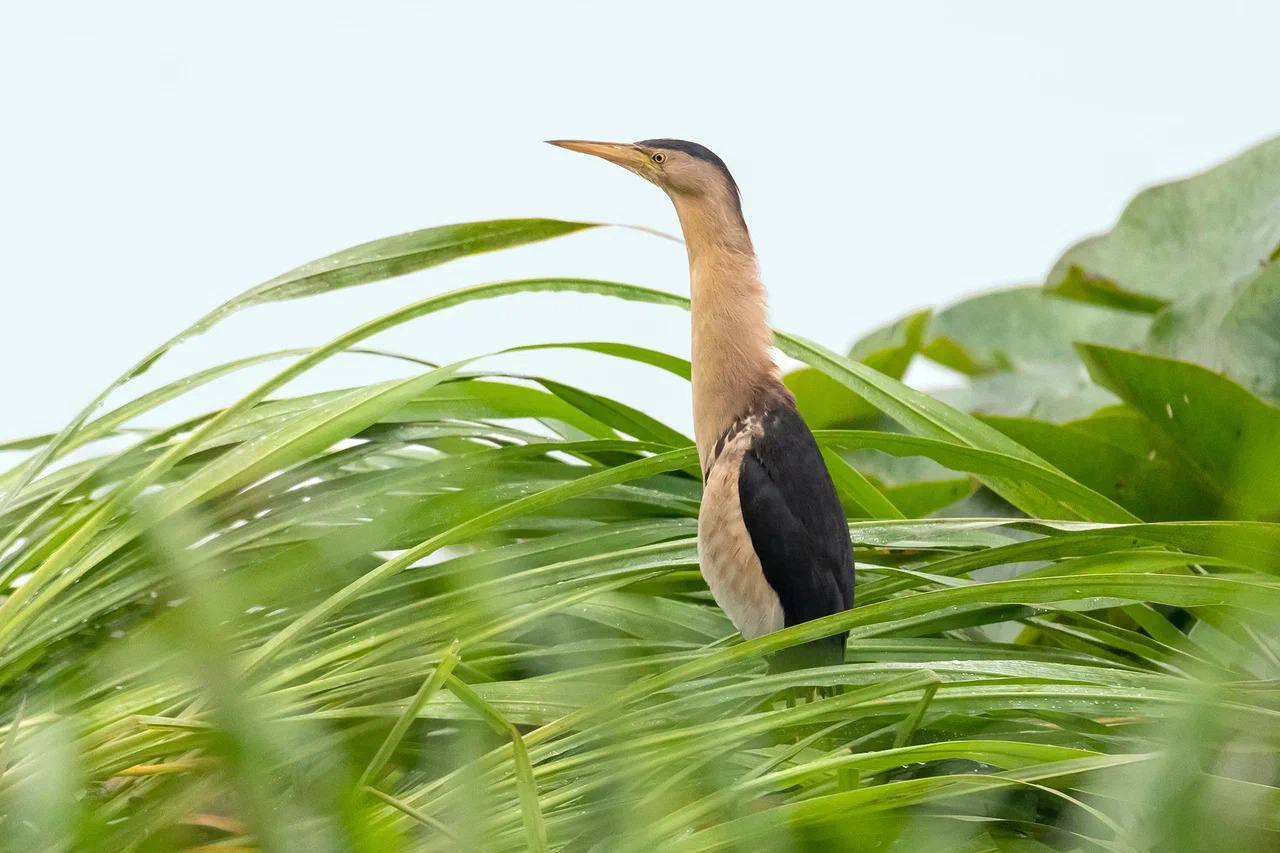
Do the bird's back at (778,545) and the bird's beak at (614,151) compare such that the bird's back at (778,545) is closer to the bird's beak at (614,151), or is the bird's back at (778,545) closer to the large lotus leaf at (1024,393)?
the bird's beak at (614,151)

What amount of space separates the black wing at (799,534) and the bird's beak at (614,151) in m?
0.26

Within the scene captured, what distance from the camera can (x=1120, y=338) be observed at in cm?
194

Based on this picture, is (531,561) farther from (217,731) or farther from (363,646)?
(217,731)

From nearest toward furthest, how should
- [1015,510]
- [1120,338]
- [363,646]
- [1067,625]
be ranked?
[363,646] < [1067,625] < [1015,510] < [1120,338]

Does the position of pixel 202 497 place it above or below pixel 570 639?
above

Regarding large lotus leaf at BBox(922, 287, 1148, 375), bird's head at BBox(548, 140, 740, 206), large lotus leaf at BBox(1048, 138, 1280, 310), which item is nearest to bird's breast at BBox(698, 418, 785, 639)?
bird's head at BBox(548, 140, 740, 206)

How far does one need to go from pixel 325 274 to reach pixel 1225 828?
2.19 ft

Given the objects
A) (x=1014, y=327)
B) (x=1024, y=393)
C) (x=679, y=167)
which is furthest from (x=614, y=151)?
(x=1014, y=327)

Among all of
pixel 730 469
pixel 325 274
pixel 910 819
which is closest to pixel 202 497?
pixel 325 274

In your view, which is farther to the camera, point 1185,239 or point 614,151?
point 1185,239

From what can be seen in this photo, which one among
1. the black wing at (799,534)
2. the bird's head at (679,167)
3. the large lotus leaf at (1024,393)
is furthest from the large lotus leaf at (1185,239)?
the black wing at (799,534)

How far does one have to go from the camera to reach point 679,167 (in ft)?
2.77

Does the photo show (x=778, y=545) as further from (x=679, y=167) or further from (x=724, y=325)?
(x=679, y=167)

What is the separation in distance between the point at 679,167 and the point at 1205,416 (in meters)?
0.48
